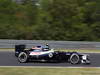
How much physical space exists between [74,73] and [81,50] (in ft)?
27.5

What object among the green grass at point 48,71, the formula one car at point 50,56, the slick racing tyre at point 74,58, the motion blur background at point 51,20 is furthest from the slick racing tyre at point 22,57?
the motion blur background at point 51,20

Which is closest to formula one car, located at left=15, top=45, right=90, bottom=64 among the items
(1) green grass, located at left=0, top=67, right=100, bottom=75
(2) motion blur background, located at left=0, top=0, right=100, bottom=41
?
(1) green grass, located at left=0, top=67, right=100, bottom=75

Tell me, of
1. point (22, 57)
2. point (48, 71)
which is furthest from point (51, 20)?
point (48, 71)

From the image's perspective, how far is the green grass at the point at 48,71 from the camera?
1127 cm

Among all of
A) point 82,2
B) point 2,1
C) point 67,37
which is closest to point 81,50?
point 67,37

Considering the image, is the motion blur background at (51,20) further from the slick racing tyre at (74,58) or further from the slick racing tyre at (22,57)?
the slick racing tyre at (74,58)

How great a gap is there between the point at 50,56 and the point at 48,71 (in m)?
2.12

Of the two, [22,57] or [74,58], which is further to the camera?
[22,57]

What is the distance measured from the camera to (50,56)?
45.2ft

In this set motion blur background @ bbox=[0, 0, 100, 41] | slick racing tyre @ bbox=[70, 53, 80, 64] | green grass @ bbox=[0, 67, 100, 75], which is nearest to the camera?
green grass @ bbox=[0, 67, 100, 75]

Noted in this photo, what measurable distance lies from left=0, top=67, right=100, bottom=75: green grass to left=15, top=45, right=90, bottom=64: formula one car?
1.46m

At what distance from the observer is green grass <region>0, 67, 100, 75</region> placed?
11.3 meters

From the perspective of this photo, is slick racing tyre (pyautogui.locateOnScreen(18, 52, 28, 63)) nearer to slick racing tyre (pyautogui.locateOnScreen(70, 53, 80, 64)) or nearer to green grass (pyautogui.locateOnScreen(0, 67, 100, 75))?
green grass (pyautogui.locateOnScreen(0, 67, 100, 75))

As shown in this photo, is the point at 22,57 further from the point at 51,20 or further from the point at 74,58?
the point at 51,20
